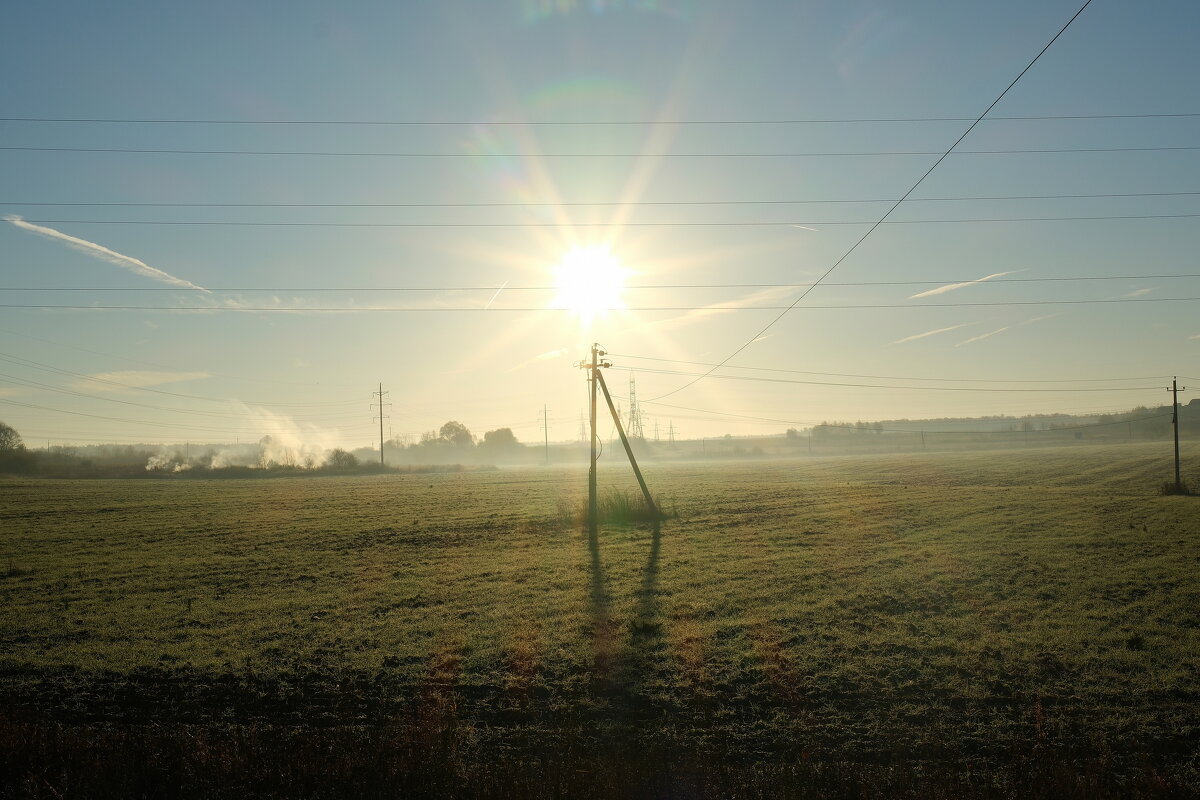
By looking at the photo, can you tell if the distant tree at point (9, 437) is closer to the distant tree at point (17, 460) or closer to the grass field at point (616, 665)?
the distant tree at point (17, 460)

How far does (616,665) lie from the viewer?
41.1 ft

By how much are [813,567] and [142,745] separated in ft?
57.6

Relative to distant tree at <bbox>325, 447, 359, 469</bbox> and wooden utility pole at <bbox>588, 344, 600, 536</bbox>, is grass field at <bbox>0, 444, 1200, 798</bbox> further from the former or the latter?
distant tree at <bbox>325, 447, 359, 469</bbox>

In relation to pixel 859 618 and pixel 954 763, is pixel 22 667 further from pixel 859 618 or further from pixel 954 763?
pixel 859 618

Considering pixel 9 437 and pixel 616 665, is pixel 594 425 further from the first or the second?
pixel 9 437

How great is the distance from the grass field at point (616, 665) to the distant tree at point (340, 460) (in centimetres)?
8338

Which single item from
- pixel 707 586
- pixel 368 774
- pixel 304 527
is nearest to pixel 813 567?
pixel 707 586

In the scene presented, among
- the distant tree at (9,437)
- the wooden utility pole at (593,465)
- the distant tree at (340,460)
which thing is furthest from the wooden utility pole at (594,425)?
the distant tree at (9,437)

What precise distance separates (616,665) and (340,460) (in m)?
109

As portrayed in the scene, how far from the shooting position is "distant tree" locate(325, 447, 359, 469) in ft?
357

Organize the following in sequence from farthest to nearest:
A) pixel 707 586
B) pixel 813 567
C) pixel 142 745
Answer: pixel 813 567
pixel 707 586
pixel 142 745

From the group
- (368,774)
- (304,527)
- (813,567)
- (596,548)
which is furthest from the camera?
(304,527)

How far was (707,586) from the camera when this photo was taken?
18953mm

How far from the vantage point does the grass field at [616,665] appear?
8.41 m
